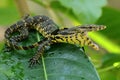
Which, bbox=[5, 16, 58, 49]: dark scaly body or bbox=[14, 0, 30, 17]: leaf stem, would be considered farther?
bbox=[14, 0, 30, 17]: leaf stem

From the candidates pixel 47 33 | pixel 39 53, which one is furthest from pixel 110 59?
pixel 39 53

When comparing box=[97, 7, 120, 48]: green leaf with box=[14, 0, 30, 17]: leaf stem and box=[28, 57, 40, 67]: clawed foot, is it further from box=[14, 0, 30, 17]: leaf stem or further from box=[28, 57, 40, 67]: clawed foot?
box=[28, 57, 40, 67]: clawed foot

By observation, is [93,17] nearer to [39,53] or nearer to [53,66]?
[39,53]

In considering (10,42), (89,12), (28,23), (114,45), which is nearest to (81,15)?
(89,12)

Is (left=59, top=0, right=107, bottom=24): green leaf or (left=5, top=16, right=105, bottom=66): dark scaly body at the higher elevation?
(left=59, top=0, right=107, bottom=24): green leaf

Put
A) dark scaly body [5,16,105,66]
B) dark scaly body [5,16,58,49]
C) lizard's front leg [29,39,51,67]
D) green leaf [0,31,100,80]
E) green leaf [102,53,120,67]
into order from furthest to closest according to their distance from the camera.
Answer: green leaf [102,53,120,67]
dark scaly body [5,16,58,49]
dark scaly body [5,16,105,66]
lizard's front leg [29,39,51,67]
green leaf [0,31,100,80]

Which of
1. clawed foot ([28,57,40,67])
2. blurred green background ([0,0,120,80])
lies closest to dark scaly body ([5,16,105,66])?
clawed foot ([28,57,40,67])
